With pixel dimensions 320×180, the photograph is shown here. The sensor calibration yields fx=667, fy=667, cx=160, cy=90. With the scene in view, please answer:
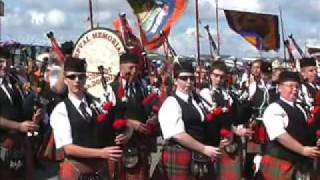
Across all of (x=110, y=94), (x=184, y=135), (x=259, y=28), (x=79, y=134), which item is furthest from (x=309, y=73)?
(x=79, y=134)

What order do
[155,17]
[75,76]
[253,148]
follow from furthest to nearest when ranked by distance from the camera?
[253,148], [155,17], [75,76]

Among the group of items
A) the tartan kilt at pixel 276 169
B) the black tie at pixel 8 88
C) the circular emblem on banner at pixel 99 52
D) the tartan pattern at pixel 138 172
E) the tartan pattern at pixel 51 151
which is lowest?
the tartan pattern at pixel 138 172

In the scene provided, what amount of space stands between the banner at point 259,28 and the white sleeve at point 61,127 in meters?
5.99

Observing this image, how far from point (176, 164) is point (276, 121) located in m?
0.93

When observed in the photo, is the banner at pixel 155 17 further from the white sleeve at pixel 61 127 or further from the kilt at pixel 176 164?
the white sleeve at pixel 61 127

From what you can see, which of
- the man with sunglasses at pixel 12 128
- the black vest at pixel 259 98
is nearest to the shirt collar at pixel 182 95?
the man with sunglasses at pixel 12 128

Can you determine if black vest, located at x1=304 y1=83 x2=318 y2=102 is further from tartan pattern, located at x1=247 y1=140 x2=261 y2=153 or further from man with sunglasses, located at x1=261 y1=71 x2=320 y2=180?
man with sunglasses, located at x1=261 y1=71 x2=320 y2=180

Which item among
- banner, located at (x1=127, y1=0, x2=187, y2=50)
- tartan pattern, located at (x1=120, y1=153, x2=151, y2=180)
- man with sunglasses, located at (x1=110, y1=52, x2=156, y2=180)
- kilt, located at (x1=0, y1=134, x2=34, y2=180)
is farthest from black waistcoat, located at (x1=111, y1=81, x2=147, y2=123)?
banner, located at (x1=127, y1=0, x2=187, y2=50)

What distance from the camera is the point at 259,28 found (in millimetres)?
9969

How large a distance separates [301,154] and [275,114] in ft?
1.17

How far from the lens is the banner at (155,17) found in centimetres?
762

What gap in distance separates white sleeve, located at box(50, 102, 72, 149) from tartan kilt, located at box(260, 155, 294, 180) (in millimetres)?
1767

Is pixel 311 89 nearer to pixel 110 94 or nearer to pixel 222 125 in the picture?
pixel 222 125

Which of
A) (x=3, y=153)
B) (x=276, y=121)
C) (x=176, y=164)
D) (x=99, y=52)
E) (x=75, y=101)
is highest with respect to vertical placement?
(x=99, y=52)
